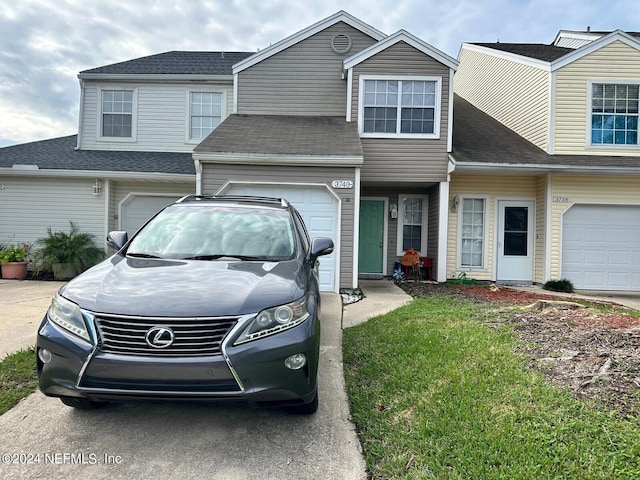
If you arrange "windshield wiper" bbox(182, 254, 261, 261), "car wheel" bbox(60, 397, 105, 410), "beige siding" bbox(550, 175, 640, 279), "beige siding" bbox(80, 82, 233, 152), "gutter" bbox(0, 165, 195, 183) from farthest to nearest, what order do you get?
"beige siding" bbox(80, 82, 233, 152) → "gutter" bbox(0, 165, 195, 183) → "beige siding" bbox(550, 175, 640, 279) → "windshield wiper" bbox(182, 254, 261, 261) → "car wheel" bbox(60, 397, 105, 410)

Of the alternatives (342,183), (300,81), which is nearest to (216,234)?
(342,183)

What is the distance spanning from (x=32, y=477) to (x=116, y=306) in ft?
3.47

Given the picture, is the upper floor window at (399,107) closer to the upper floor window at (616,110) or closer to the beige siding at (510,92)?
the beige siding at (510,92)

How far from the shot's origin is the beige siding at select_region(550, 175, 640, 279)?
945 centimetres

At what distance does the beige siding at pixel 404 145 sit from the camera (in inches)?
365

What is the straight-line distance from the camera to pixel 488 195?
1015cm

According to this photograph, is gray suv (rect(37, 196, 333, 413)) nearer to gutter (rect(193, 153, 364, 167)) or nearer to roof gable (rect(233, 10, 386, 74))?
gutter (rect(193, 153, 364, 167))

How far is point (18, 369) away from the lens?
359 centimetres

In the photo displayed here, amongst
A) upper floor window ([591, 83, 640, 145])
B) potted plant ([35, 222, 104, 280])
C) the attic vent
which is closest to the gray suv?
potted plant ([35, 222, 104, 280])

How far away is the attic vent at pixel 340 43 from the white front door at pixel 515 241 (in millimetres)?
5955

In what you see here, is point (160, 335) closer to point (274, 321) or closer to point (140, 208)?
Answer: point (274, 321)

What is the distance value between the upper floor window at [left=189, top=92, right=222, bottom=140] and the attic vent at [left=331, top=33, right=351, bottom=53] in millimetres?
3756

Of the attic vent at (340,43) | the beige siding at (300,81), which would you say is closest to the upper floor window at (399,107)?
the beige siding at (300,81)

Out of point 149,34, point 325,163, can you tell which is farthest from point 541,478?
point 149,34
